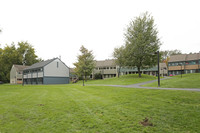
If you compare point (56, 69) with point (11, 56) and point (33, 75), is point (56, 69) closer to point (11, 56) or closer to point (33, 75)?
point (33, 75)

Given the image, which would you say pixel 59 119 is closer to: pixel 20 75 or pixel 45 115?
pixel 45 115

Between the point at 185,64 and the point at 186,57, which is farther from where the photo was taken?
the point at 186,57

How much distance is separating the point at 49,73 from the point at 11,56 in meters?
37.1

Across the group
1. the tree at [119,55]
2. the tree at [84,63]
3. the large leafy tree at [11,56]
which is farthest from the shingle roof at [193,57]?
the large leafy tree at [11,56]

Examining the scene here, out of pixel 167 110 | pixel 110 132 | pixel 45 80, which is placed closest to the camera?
pixel 110 132

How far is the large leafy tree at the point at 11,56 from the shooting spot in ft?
221

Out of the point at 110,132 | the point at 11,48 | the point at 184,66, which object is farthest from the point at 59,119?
the point at 11,48

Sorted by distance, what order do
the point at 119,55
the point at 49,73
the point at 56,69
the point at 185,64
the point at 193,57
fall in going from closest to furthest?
the point at 119,55 → the point at 49,73 → the point at 56,69 → the point at 193,57 → the point at 185,64

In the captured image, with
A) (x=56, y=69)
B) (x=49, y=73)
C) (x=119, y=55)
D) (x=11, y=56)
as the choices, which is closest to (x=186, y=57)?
(x=119, y=55)

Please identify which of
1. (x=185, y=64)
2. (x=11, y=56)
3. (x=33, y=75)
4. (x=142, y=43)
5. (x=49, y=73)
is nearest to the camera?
(x=142, y=43)

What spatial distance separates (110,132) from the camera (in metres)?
4.61

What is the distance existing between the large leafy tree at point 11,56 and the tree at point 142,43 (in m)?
A: 58.7

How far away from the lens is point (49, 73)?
44.0m

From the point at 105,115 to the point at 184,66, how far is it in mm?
53138
